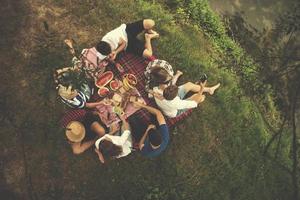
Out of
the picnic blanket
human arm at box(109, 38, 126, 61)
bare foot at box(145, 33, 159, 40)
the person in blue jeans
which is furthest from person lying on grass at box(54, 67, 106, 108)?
bare foot at box(145, 33, 159, 40)

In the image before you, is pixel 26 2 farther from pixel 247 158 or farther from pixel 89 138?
pixel 247 158

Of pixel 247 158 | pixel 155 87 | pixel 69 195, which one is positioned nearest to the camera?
pixel 155 87

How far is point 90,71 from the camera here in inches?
290

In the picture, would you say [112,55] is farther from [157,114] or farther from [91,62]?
[157,114]

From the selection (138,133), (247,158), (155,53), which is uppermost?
(155,53)

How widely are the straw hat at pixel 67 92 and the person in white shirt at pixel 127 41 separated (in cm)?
87

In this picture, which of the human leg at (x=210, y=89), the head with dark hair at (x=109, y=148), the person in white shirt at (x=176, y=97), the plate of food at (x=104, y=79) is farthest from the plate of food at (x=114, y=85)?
the human leg at (x=210, y=89)

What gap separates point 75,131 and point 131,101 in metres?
1.12

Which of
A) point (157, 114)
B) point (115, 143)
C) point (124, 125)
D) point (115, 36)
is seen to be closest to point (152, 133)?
point (157, 114)

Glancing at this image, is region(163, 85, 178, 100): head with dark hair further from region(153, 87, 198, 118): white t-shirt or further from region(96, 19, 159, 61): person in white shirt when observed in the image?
region(96, 19, 159, 61): person in white shirt

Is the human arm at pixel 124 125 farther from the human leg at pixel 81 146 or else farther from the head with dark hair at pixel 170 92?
the head with dark hair at pixel 170 92

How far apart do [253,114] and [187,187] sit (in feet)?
6.69

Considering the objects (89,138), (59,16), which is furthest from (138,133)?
(59,16)

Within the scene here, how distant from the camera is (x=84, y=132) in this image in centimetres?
722
